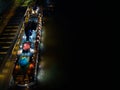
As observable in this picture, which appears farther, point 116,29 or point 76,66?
point 116,29

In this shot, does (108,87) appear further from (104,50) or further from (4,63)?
(4,63)

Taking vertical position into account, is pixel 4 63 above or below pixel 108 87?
above

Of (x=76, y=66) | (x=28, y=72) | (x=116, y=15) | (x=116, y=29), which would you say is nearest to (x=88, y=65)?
(x=76, y=66)

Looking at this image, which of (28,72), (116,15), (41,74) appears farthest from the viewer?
(116,15)

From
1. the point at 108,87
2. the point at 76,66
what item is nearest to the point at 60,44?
the point at 76,66

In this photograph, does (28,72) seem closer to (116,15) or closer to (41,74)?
(41,74)

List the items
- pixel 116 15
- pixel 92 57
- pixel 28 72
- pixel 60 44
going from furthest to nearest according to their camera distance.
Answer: pixel 116 15 → pixel 60 44 → pixel 92 57 → pixel 28 72

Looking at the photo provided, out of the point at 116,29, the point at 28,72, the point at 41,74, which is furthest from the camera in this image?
the point at 116,29

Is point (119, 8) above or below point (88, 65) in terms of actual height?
above

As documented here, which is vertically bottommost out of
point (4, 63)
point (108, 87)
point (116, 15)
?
point (108, 87)
